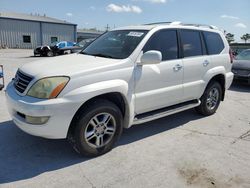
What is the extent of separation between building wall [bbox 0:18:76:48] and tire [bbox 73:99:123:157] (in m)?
35.8

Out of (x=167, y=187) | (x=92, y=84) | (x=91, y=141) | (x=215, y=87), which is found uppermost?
(x=92, y=84)

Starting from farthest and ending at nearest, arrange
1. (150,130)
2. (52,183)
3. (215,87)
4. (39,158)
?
(215,87), (150,130), (39,158), (52,183)

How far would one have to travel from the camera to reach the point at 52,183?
305cm

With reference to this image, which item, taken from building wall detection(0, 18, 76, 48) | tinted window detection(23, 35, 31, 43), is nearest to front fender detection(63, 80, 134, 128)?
building wall detection(0, 18, 76, 48)

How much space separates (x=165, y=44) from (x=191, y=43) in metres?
0.79

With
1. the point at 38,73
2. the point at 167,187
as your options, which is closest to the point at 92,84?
the point at 38,73

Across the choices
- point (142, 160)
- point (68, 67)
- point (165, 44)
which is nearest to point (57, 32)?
point (165, 44)

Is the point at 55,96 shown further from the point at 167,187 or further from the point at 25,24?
the point at 25,24

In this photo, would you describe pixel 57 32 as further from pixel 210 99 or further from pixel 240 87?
pixel 210 99

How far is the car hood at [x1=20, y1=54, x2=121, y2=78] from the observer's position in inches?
133

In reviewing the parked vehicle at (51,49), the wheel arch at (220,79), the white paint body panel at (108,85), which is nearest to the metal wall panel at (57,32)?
the parked vehicle at (51,49)

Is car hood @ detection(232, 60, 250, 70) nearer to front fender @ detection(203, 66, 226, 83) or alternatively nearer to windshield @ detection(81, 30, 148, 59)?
front fender @ detection(203, 66, 226, 83)

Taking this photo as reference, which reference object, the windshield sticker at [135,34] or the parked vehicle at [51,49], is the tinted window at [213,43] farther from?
the parked vehicle at [51,49]

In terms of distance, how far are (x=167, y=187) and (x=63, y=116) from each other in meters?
1.55
